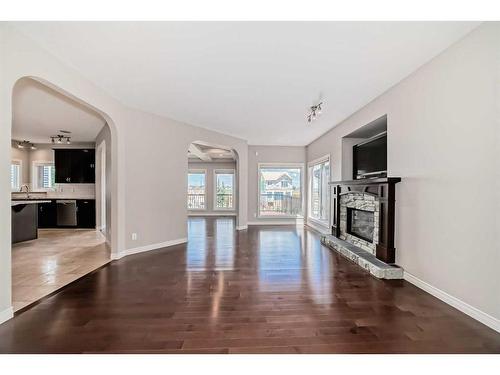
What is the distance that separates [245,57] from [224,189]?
355 inches

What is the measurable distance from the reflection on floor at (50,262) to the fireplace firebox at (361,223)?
179 inches

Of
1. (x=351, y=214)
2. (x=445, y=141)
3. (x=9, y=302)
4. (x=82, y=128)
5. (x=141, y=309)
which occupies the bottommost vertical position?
(x=141, y=309)

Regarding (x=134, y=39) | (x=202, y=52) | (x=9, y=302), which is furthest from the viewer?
(x=202, y=52)

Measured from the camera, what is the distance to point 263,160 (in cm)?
841

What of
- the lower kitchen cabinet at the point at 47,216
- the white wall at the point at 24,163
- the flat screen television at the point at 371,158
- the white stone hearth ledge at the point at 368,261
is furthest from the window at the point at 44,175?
the flat screen television at the point at 371,158

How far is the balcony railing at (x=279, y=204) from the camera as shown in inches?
338

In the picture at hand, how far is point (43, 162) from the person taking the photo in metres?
7.80

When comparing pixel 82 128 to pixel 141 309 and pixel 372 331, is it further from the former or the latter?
pixel 372 331

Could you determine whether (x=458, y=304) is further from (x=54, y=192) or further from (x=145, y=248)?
(x=54, y=192)

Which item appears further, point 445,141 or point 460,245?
point 445,141

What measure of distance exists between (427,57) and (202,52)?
251 centimetres
